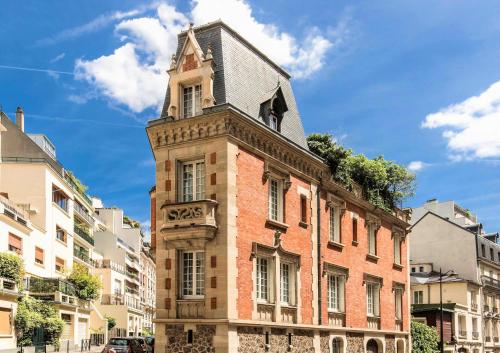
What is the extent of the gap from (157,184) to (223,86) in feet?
→ 15.5

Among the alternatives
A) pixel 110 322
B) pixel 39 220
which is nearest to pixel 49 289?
pixel 39 220

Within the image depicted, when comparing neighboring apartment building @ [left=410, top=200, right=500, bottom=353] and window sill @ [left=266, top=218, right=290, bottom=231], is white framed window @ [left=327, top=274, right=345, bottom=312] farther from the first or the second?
neighboring apartment building @ [left=410, top=200, right=500, bottom=353]

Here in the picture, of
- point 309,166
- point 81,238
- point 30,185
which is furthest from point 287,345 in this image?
point 81,238

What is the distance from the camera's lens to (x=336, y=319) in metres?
32.0

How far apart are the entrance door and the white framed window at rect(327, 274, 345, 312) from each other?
439 cm

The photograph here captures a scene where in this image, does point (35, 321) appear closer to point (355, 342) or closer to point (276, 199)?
point (355, 342)

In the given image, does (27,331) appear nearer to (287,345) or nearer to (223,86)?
(287,345)

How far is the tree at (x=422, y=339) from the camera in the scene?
43.5 m

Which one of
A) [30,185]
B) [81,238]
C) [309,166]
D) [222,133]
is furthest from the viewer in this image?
[81,238]

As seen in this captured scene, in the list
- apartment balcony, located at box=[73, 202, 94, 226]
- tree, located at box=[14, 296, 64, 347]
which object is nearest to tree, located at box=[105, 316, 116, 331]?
apartment balcony, located at box=[73, 202, 94, 226]

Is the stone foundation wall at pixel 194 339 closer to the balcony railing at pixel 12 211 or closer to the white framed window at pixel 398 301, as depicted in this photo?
the white framed window at pixel 398 301

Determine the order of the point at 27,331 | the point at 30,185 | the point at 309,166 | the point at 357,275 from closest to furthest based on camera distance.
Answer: the point at 309,166
the point at 357,275
the point at 27,331
the point at 30,185

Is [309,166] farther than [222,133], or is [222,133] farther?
[309,166]

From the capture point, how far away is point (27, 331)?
144 feet
